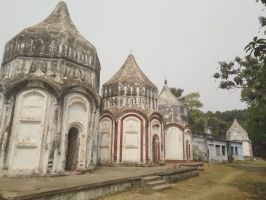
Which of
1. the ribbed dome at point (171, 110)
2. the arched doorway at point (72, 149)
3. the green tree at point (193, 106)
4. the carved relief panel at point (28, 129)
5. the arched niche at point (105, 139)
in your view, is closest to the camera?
the carved relief panel at point (28, 129)

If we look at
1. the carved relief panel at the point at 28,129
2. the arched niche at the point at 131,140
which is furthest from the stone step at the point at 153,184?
the arched niche at the point at 131,140

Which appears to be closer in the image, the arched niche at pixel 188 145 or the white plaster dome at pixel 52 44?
the white plaster dome at pixel 52 44

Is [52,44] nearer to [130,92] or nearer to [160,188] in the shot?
[130,92]

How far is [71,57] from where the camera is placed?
40.2 ft

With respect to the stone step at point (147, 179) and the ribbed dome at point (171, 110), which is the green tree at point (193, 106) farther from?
the stone step at point (147, 179)

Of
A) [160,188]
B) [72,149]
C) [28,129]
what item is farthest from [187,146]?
[28,129]

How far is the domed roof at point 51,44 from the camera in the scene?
462 inches

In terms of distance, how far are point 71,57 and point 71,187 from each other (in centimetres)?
759

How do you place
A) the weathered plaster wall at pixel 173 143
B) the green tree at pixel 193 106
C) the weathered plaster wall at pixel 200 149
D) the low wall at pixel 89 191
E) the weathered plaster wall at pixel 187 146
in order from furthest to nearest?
the green tree at pixel 193 106
the weathered plaster wall at pixel 200 149
the weathered plaster wall at pixel 187 146
the weathered plaster wall at pixel 173 143
the low wall at pixel 89 191

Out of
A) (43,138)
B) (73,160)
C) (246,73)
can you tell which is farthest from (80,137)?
(246,73)

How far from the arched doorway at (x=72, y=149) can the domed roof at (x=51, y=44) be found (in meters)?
4.17

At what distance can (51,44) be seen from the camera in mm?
11891

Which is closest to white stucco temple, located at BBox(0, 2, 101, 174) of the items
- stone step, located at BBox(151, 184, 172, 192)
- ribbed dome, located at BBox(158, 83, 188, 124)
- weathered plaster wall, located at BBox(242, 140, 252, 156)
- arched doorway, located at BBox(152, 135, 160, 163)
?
stone step, located at BBox(151, 184, 172, 192)

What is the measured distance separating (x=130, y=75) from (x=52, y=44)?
9.06 m
